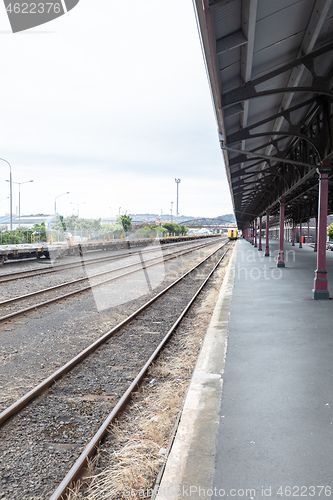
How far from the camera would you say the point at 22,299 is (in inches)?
476

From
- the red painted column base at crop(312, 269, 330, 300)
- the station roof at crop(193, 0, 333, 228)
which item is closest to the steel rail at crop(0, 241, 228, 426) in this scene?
the station roof at crop(193, 0, 333, 228)

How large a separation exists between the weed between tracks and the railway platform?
340mm

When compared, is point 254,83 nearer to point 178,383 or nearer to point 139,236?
point 178,383

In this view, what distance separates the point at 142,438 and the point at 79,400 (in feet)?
4.39

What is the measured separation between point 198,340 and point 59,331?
3.08 metres

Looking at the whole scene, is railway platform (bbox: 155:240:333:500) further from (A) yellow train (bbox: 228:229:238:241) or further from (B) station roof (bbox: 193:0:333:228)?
(A) yellow train (bbox: 228:229:238:241)

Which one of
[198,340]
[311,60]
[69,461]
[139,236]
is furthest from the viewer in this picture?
[139,236]

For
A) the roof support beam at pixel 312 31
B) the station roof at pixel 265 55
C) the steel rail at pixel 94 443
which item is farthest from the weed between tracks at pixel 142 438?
the roof support beam at pixel 312 31

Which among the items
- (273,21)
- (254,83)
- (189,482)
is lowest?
(189,482)

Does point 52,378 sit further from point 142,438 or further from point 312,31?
point 312,31

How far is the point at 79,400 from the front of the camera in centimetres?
508

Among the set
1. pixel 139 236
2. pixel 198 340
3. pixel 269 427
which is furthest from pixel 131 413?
pixel 139 236

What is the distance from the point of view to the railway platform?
2.74 metres

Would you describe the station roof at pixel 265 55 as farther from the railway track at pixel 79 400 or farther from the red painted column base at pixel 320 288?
the railway track at pixel 79 400
